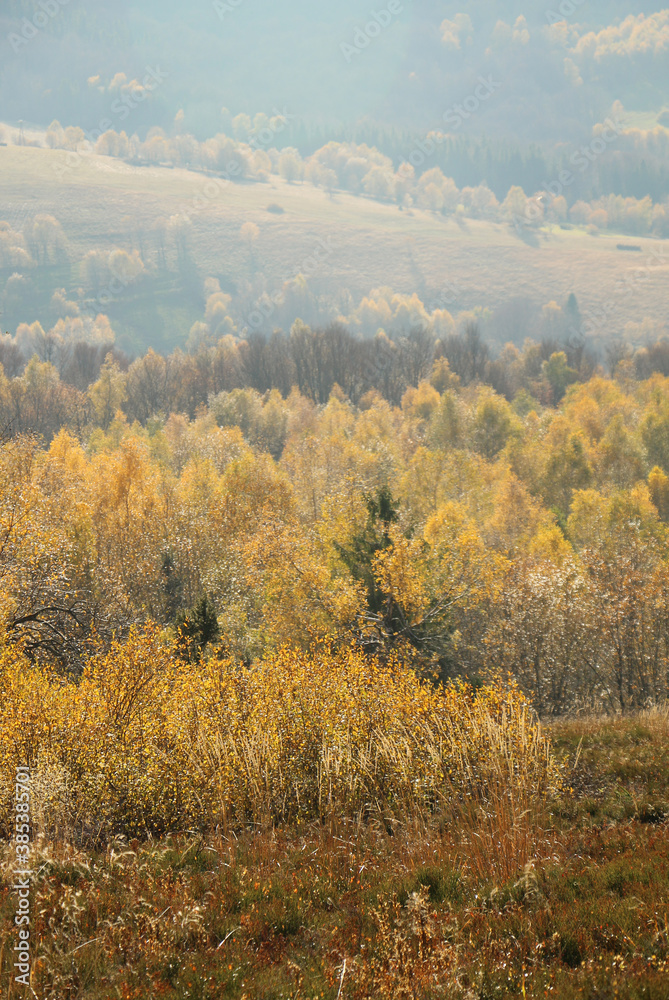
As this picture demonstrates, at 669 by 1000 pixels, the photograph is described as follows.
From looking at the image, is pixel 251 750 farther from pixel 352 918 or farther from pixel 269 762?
pixel 352 918

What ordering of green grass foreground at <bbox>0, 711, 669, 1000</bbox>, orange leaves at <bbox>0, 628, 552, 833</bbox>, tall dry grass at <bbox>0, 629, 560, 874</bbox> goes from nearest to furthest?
green grass foreground at <bbox>0, 711, 669, 1000</bbox>, tall dry grass at <bbox>0, 629, 560, 874</bbox>, orange leaves at <bbox>0, 628, 552, 833</bbox>

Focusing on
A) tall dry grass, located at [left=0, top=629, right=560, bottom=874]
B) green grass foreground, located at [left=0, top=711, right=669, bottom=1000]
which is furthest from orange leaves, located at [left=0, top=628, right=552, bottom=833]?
green grass foreground, located at [left=0, top=711, right=669, bottom=1000]

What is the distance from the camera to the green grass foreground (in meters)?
7.50

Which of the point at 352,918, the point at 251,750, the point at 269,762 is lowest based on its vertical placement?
the point at 269,762

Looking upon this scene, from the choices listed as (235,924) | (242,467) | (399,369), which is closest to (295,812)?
(235,924)

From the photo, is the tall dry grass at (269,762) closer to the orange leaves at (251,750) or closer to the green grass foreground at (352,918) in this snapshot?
the orange leaves at (251,750)

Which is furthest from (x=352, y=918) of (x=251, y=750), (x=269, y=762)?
(x=269, y=762)

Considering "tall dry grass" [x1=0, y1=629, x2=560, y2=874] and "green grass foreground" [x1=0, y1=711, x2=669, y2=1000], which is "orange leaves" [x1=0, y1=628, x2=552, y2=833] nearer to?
"tall dry grass" [x1=0, y1=629, x2=560, y2=874]

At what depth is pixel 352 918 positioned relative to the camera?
29.6ft

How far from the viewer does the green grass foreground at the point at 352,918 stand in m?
7.50

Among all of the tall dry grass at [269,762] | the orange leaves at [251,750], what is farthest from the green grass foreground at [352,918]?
the orange leaves at [251,750]

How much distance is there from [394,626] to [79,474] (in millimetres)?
37059

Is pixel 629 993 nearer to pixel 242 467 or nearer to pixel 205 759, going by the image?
pixel 205 759

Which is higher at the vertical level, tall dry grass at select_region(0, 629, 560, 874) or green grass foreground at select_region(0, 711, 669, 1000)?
green grass foreground at select_region(0, 711, 669, 1000)
